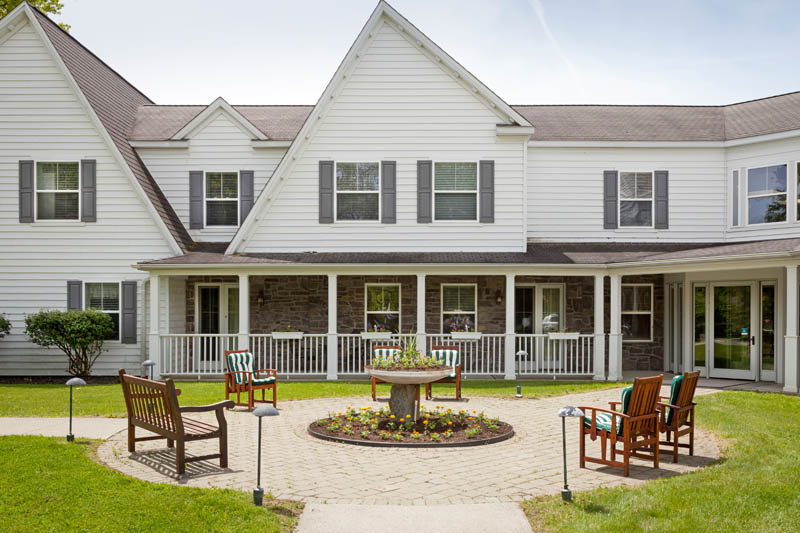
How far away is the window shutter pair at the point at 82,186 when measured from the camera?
16797mm

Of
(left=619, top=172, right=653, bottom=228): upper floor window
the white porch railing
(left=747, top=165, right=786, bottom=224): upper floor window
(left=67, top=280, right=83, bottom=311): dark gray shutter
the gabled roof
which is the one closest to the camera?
the white porch railing

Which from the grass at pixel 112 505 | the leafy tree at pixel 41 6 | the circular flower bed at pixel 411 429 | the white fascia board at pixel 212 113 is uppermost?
the leafy tree at pixel 41 6

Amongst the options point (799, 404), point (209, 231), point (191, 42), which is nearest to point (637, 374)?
→ point (799, 404)

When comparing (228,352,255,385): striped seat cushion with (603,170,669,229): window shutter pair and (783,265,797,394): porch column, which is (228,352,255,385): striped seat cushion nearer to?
(783,265,797,394): porch column

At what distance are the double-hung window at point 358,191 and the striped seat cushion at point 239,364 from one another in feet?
19.1

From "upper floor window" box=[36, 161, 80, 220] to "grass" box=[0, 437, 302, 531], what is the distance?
11.2 m

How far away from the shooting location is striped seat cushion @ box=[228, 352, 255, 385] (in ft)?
38.6

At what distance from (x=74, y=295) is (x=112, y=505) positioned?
1241cm

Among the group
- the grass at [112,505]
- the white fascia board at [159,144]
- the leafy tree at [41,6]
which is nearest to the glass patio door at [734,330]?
the grass at [112,505]

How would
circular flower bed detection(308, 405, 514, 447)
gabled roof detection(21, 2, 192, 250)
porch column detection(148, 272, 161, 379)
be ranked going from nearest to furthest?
circular flower bed detection(308, 405, 514, 447) → porch column detection(148, 272, 161, 379) → gabled roof detection(21, 2, 192, 250)

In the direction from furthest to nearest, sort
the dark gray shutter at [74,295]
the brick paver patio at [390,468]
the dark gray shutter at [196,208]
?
1. the dark gray shutter at [196,208]
2. the dark gray shutter at [74,295]
3. the brick paver patio at [390,468]

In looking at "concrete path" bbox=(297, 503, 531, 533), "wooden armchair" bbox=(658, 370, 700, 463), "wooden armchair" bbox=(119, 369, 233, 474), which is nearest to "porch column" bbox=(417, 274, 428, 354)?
"wooden armchair" bbox=(658, 370, 700, 463)

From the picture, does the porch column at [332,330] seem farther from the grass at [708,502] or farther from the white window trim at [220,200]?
the grass at [708,502]

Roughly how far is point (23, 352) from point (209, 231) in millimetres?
5479
